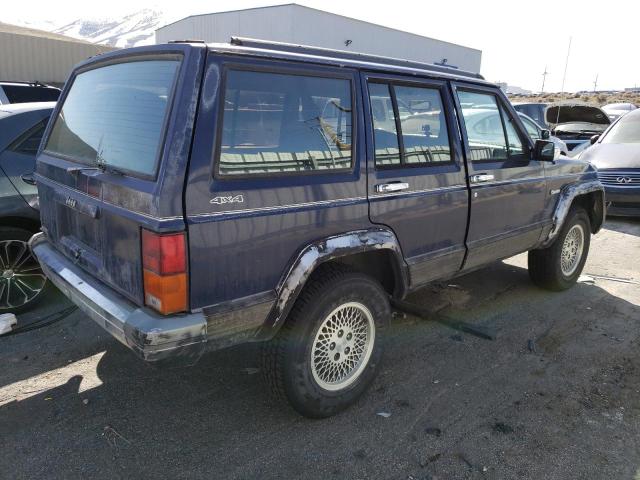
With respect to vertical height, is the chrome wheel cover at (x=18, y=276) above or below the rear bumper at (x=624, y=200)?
below

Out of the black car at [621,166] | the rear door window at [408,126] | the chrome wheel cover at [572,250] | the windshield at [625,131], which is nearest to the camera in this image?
the rear door window at [408,126]

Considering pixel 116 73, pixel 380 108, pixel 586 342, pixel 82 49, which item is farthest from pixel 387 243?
pixel 82 49

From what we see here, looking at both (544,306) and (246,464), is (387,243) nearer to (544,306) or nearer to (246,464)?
(246,464)

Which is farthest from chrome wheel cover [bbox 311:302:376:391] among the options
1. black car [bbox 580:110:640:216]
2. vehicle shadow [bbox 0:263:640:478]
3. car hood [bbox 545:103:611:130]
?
car hood [bbox 545:103:611:130]

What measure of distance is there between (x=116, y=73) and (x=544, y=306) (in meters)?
4.09

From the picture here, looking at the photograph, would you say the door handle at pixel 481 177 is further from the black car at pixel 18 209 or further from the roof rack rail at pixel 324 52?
the black car at pixel 18 209

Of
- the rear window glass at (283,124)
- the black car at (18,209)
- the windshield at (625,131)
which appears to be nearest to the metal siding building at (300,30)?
the windshield at (625,131)

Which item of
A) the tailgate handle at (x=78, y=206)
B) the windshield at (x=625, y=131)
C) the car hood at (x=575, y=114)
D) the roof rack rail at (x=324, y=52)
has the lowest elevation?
the tailgate handle at (x=78, y=206)

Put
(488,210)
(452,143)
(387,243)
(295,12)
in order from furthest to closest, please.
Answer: (295,12), (488,210), (452,143), (387,243)

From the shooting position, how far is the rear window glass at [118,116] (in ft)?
7.72

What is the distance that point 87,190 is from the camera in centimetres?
264

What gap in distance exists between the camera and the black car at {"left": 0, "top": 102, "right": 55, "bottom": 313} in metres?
3.92

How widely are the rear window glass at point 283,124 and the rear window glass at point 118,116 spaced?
0.31 meters

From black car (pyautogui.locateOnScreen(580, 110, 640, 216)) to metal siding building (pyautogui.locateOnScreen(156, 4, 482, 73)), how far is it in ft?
56.6
